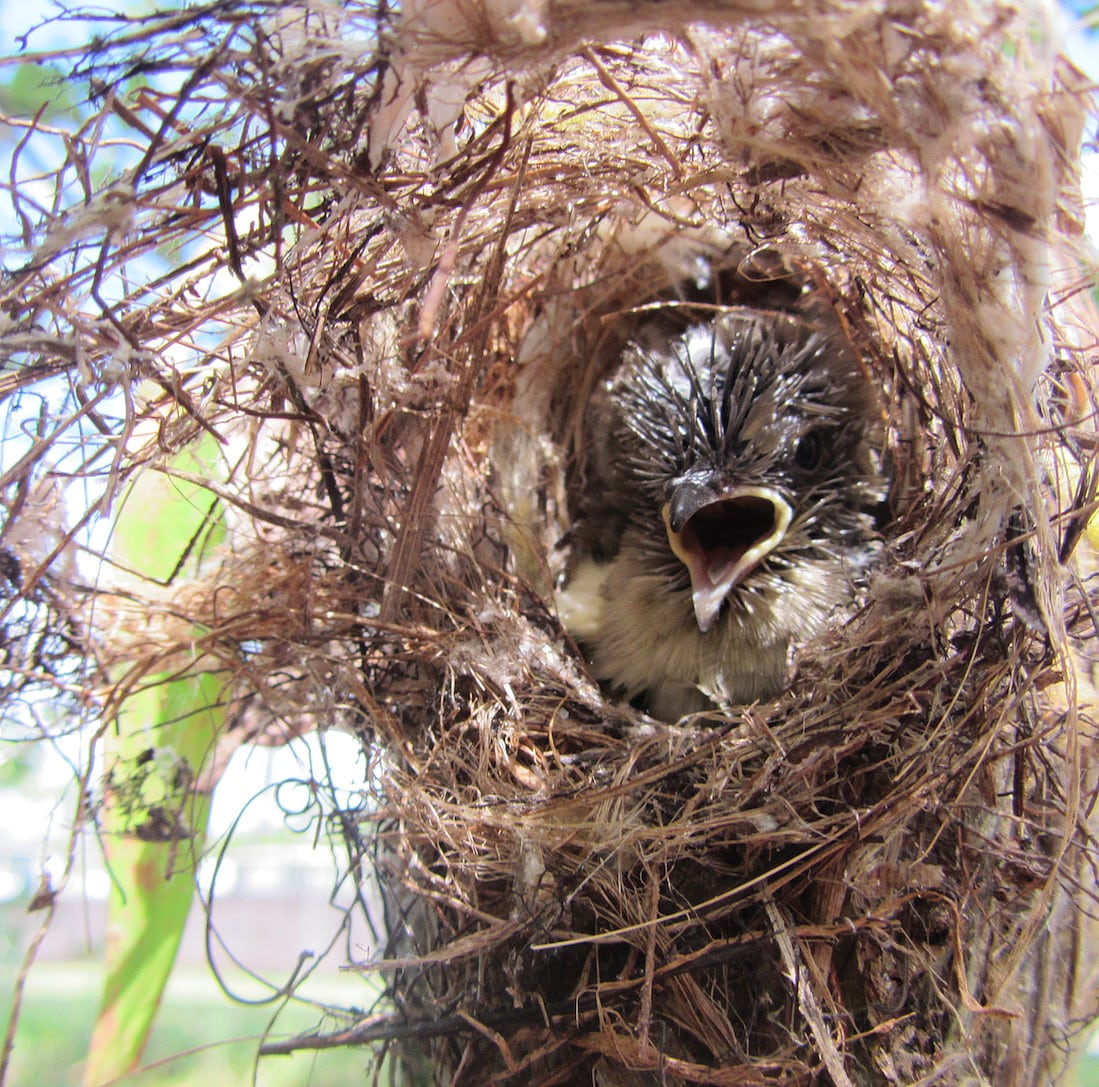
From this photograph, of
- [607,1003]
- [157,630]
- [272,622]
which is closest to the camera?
[607,1003]

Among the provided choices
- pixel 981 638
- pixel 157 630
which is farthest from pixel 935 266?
pixel 157 630

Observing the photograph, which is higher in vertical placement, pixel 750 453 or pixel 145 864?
pixel 750 453

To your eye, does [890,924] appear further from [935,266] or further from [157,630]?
[157,630]

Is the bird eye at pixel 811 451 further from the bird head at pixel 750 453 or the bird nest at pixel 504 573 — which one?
the bird nest at pixel 504 573

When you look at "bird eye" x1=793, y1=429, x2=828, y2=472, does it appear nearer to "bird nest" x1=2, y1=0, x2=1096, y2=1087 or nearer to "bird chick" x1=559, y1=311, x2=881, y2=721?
"bird chick" x1=559, y1=311, x2=881, y2=721

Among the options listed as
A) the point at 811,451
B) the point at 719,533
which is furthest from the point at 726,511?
the point at 811,451

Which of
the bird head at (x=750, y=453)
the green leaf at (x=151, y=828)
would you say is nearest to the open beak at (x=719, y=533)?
the bird head at (x=750, y=453)

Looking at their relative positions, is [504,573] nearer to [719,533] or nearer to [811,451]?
[719,533]
